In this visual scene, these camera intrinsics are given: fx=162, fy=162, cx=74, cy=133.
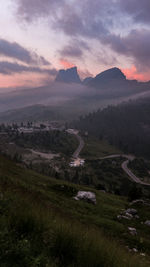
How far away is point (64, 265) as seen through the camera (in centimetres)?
440

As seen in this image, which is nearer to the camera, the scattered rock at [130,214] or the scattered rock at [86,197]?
the scattered rock at [130,214]

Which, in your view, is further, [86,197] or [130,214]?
[86,197]

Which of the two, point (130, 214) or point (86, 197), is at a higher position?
point (86, 197)

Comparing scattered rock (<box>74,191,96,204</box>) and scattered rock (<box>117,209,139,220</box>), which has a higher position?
scattered rock (<box>74,191,96,204</box>)

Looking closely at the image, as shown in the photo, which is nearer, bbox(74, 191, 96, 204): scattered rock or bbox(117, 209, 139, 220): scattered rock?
bbox(117, 209, 139, 220): scattered rock

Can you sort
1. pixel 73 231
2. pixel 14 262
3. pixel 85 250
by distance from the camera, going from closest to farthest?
pixel 14 262 < pixel 85 250 < pixel 73 231

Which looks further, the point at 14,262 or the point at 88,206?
the point at 88,206

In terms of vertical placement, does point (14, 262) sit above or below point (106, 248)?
above

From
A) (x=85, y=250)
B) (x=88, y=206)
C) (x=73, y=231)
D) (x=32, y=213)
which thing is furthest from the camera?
(x=88, y=206)

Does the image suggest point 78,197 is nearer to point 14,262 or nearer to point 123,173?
point 14,262

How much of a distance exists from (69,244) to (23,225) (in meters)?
1.70

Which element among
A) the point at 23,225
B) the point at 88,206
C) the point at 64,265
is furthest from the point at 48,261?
the point at 88,206

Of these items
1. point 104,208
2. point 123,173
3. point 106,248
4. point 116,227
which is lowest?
point 123,173

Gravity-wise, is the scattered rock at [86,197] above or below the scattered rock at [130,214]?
above
